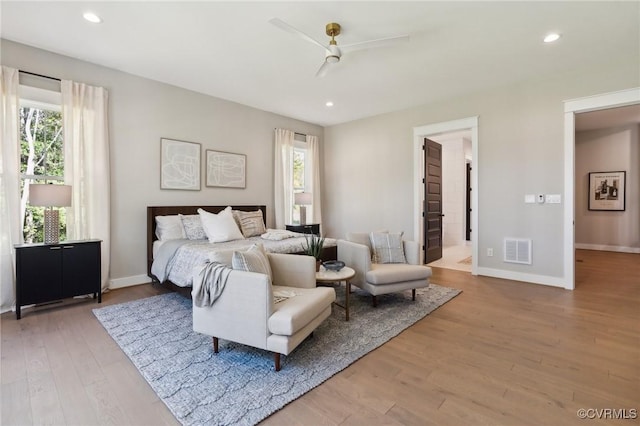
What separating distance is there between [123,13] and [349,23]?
6.86ft

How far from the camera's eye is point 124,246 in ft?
13.4

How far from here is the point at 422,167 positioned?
5473mm

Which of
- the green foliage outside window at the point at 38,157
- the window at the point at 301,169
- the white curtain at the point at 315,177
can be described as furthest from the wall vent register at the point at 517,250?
the green foliage outside window at the point at 38,157

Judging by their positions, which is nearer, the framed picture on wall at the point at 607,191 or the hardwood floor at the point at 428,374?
the hardwood floor at the point at 428,374

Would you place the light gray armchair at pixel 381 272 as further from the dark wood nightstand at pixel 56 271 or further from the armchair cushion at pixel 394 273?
the dark wood nightstand at pixel 56 271

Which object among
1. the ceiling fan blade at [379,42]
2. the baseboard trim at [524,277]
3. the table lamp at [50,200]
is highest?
the ceiling fan blade at [379,42]

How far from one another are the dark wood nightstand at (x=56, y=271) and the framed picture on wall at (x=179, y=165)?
1384mm

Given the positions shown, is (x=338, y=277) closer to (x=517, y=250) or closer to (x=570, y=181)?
(x=517, y=250)

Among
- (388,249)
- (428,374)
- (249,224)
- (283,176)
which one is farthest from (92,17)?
(428,374)

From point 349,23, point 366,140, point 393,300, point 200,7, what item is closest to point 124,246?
point 200,7

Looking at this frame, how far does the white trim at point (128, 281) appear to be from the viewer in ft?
13.1

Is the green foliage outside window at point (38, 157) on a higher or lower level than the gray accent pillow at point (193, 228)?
higher

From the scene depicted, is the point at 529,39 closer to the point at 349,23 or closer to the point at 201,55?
the point at 349,23

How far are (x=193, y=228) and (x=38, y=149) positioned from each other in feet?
6.44
